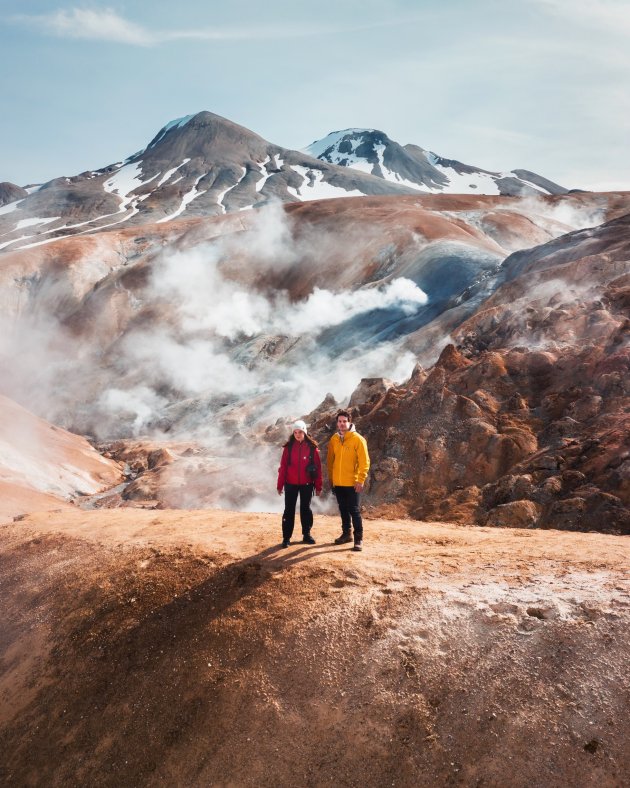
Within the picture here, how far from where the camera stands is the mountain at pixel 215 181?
112 m

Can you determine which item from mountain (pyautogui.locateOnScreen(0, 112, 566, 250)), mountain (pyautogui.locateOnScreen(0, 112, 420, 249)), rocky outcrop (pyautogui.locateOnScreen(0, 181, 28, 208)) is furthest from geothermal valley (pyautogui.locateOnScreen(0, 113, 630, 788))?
rocky outcrop (pyautogui.locateOnScreen(0, 181, 28, 208))

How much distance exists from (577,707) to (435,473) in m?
9.79

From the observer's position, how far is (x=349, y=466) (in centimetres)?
770

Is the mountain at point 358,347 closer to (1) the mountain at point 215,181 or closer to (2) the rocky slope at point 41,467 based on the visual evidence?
(2) the rocky slope at point 41,467

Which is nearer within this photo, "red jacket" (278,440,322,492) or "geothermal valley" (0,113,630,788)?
"geothermal valley" (0,113,630,788)

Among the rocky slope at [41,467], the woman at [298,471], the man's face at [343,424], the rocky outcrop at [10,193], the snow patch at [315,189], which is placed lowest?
the rocky slope at [41,467]

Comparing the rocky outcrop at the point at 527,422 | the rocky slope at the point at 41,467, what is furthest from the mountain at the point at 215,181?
the rocky outcrop at the point at 527,422

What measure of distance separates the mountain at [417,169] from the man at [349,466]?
497ft

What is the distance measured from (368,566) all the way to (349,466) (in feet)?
4.26

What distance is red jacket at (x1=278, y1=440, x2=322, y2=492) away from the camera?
7.95 meters

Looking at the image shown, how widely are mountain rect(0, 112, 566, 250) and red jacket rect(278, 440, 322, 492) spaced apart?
101 m

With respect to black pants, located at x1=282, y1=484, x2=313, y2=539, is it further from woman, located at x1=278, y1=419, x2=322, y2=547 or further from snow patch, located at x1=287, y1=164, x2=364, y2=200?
snow patch, located at x1=287, y1=164, x2=364, y2=200

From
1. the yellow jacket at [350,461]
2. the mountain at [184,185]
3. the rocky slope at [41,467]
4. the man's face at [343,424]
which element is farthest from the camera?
the mountain at [184,185]

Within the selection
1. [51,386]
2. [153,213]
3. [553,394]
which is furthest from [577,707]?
[153,213]
